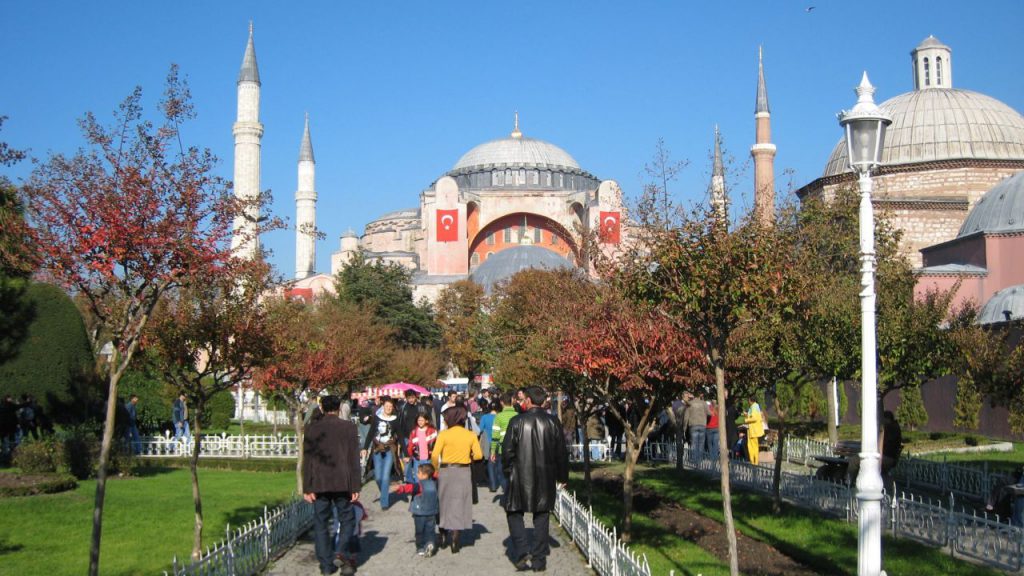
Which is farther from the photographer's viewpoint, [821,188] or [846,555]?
[821,188]

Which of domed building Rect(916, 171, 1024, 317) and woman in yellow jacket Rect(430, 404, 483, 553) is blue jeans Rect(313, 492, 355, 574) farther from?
domed building Rect(916, 171, 1024, 317)

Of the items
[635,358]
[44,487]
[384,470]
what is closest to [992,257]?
[635,358]

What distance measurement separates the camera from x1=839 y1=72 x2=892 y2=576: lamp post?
575 cm

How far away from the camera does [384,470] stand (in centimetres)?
1145

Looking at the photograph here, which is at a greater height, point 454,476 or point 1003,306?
point 1003,306

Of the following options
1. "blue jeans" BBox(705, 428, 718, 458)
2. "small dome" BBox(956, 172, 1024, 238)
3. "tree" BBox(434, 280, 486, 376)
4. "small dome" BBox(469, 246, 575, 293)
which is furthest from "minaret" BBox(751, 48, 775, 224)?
Answer: "blue jeans" BBox(705, 428, 718, 458)

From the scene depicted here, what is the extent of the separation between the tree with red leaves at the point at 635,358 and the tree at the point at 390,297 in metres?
30.4

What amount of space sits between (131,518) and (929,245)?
33.8 m

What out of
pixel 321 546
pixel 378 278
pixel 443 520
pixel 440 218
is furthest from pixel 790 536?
pixel 440 218

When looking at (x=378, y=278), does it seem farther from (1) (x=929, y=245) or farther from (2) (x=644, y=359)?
(2) (x=644, y=359)

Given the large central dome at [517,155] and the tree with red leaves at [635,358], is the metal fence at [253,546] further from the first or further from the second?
the large central dome at [517,155]

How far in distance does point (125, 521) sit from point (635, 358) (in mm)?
5339

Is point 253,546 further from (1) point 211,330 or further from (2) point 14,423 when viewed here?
(2) point 14,423

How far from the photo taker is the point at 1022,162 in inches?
1532
